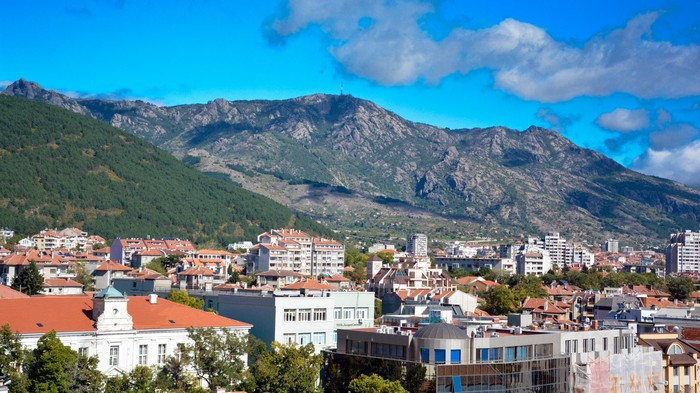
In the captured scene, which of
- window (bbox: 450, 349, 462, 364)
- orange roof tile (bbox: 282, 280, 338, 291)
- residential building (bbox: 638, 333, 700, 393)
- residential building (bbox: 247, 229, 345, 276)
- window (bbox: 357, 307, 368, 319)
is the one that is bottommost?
residential building (bbox: 638, 333, 700, 393)

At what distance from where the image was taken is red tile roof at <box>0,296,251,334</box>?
45438 mm

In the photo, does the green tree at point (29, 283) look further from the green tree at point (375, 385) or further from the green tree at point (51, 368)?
the green tree at point (375, 385)

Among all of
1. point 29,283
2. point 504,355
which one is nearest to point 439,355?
point 504,355

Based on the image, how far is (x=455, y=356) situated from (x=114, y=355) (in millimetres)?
17769

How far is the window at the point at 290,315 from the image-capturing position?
58.5 m

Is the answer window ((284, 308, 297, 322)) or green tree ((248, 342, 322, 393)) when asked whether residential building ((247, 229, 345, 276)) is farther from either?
green tree ((248, 342, 322, 393))

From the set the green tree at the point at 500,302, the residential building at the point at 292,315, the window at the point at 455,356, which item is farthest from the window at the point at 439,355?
the green tree at the point at 500,302

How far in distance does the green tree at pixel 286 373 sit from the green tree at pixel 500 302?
61.8m

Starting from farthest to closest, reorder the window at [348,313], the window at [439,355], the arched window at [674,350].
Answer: the window at [348,313]
the arched window at [674,350]
the window at [439,355]

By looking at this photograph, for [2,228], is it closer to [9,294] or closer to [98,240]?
[98,240]

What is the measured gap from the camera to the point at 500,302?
107000 mm

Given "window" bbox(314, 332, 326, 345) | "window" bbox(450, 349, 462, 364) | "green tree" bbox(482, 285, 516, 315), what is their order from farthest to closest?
"green tree" bbox(482, 285, 516, 315), "window" bbox(314, 332, 326, 345), "window" bbox(450, 349, 462, 364)

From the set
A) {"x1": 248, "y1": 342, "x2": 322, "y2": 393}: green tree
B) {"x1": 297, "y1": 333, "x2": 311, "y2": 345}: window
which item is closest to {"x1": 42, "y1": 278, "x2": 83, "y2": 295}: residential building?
{"x1": 297, "y1": 333, "x2": 311, "y2": 345}: window

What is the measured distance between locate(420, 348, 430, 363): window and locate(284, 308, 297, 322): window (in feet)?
51.4
